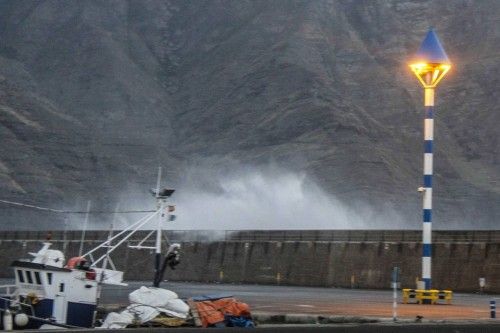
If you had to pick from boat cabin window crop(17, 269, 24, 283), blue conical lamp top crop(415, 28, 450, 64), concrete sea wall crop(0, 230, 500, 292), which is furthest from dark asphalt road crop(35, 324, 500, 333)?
concrete sea wall crop(0, 230, 500, 292)

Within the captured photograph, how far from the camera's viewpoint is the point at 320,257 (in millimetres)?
86438

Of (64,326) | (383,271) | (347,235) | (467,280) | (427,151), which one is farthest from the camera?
(347,235)

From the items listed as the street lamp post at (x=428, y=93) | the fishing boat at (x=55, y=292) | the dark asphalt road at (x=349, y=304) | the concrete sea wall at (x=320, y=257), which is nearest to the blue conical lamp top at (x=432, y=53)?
the street lamp post at (x=428, y=93)

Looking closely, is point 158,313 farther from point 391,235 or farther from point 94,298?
point 391,235

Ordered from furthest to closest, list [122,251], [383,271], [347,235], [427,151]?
1. [122,251]
2. [347,235]
3. [383,271]
4. [427,151]

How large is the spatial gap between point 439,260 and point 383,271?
4849mm

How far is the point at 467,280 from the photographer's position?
75.1 m

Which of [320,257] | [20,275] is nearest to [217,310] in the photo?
[20,275]

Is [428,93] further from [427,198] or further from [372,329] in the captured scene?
[372,329]

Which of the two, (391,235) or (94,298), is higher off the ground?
(391,235)

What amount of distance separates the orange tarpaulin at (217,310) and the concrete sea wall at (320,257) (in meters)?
33.9

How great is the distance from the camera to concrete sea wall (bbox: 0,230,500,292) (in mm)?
75625

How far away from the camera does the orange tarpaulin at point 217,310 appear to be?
135 ft

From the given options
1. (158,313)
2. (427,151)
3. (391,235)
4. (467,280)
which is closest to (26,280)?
(158,313)
